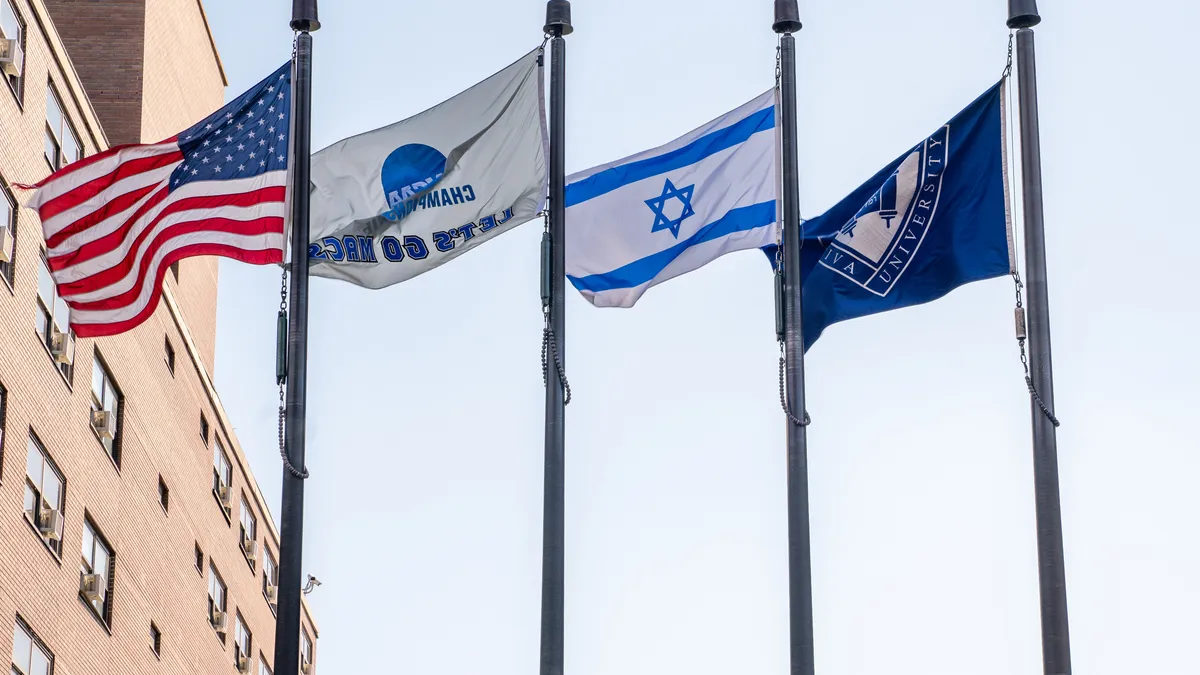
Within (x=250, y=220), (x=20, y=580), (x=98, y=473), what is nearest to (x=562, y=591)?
Result: (x=250, y=220)

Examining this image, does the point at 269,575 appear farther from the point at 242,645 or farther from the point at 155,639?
the point at 155,639

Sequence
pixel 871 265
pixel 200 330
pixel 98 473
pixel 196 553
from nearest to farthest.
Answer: pixel 871 265 < pixel 98 473 < pixel 196 553 < pixel 200 330

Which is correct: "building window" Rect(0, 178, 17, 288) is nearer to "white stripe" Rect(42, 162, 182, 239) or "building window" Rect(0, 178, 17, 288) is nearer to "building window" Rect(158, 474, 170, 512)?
"white stripe" Rect(42, 162, 182, 239)

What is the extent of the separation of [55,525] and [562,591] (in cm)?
1850

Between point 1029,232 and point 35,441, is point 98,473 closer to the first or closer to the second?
point 35,441

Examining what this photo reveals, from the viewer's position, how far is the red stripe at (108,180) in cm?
2144

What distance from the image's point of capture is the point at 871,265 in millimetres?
20578

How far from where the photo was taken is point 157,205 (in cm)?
2134

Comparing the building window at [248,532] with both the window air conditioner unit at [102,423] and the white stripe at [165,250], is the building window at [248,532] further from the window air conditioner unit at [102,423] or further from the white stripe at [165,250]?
the white stripe at [165,250]

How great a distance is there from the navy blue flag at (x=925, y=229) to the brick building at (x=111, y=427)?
660 inches

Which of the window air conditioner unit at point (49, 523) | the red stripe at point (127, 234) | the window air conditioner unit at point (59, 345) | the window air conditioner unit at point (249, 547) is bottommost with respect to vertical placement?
the window air conditioner unit at point (49, 523)

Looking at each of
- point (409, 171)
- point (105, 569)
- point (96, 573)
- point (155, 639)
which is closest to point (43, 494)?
point (96, 573)

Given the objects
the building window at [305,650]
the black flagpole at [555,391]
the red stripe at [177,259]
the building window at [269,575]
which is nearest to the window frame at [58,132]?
the red stripe at [177,259]

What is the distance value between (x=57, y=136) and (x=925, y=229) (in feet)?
66.8
